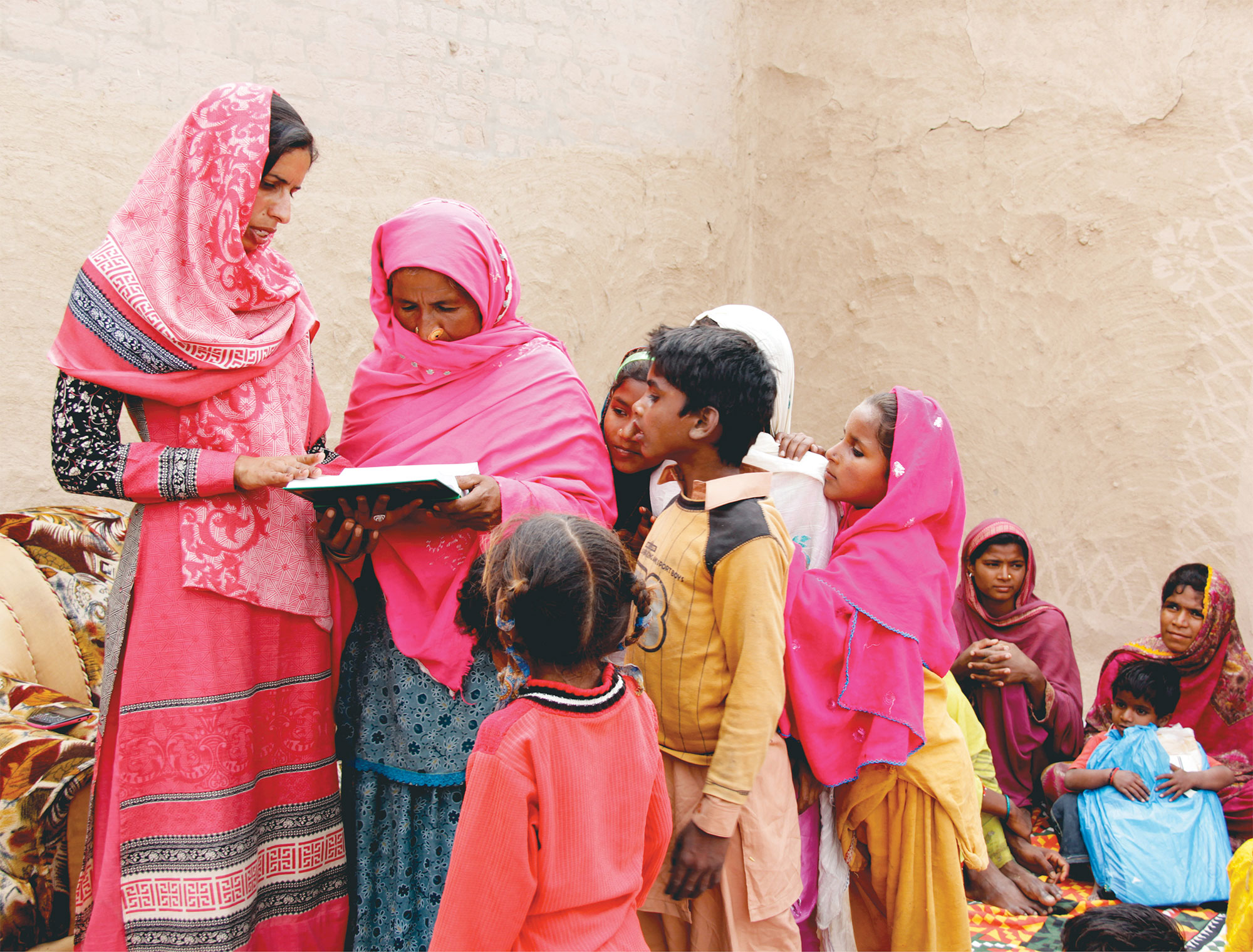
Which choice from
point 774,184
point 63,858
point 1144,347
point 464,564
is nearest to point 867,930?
point 464,564

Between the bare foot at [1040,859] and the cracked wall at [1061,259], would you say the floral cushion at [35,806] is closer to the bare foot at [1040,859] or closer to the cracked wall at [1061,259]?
the bare foot at [1040,859]

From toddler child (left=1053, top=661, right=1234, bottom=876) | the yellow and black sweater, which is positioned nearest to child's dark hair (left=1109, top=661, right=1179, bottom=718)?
toddler child (left=1053, top=661, right=1234, bottom=876)

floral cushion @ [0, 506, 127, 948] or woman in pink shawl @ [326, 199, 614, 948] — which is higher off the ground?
woman in pink shawl @ [326, 199, 614, 948]

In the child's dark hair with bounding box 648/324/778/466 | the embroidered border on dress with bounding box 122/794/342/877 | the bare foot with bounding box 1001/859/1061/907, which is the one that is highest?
the child's dark hair with bounding box 648/324/778/466

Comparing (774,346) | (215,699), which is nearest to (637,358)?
(774,346)

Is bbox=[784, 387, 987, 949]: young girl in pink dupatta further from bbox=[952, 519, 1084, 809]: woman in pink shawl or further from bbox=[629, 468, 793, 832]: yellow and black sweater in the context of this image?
bbox=[952, 519, 1084, 809]: woman in pink shawl

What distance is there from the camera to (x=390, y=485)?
1897mm

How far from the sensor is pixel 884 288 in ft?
19.0

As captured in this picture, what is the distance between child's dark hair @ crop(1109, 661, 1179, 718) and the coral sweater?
9.13 feet

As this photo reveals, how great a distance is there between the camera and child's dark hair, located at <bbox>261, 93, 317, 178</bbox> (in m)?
2.18

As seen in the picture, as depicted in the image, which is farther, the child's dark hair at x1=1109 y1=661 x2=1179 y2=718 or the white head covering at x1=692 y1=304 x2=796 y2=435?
the child's dark hair at x1=1109 y1=661 x2=1179 y2=718

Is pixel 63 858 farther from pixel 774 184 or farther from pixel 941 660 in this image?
pixel 774 184

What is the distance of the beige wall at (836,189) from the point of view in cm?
387

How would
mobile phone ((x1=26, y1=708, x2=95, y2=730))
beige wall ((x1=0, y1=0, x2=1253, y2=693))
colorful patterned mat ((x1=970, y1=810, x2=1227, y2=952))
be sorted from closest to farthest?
mobile phone ((x1=26, y1=708, x2=95, y2=730)) → colorful patterned mat ((x1=970, y1=810, x2=1227, y2=952)) → beige wall ((x1=0, y1=0, x2=1253, y2=693))
